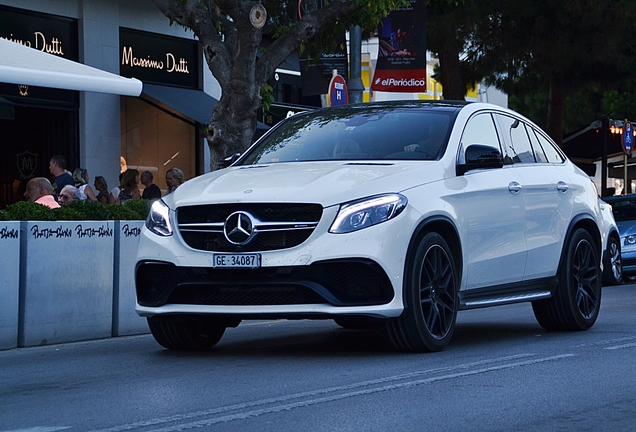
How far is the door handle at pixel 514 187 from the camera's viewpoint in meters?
9.79

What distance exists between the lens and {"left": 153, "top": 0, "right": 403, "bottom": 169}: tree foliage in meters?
14.9

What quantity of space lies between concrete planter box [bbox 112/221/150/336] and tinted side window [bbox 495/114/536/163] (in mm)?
3321

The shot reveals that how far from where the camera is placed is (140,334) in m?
11.7

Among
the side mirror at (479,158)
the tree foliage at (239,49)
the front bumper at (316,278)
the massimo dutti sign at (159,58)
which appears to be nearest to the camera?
the front bumper at (316,278)

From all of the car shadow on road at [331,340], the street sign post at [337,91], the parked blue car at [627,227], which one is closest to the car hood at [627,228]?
the parked blue car at [627,227]

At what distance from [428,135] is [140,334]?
3688 mm

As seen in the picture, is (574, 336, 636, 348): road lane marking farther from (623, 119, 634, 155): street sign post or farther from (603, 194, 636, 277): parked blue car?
(623, 119, 634, 155): street sign post

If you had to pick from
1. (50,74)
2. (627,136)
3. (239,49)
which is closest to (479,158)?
(50,74)

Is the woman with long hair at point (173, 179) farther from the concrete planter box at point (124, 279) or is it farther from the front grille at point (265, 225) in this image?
the front grille at point (265, 225)

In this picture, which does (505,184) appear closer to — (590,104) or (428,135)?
(428,135)

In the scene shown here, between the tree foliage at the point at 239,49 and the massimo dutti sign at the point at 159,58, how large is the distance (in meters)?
7.93

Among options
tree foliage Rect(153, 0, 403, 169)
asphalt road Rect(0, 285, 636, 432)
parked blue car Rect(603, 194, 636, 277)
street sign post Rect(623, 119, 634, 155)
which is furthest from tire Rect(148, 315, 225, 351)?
street sign post Rect(623, 119, 634, 155)

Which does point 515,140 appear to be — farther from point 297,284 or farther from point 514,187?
point 297,284

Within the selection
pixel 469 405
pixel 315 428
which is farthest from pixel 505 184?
pixel 315 428
